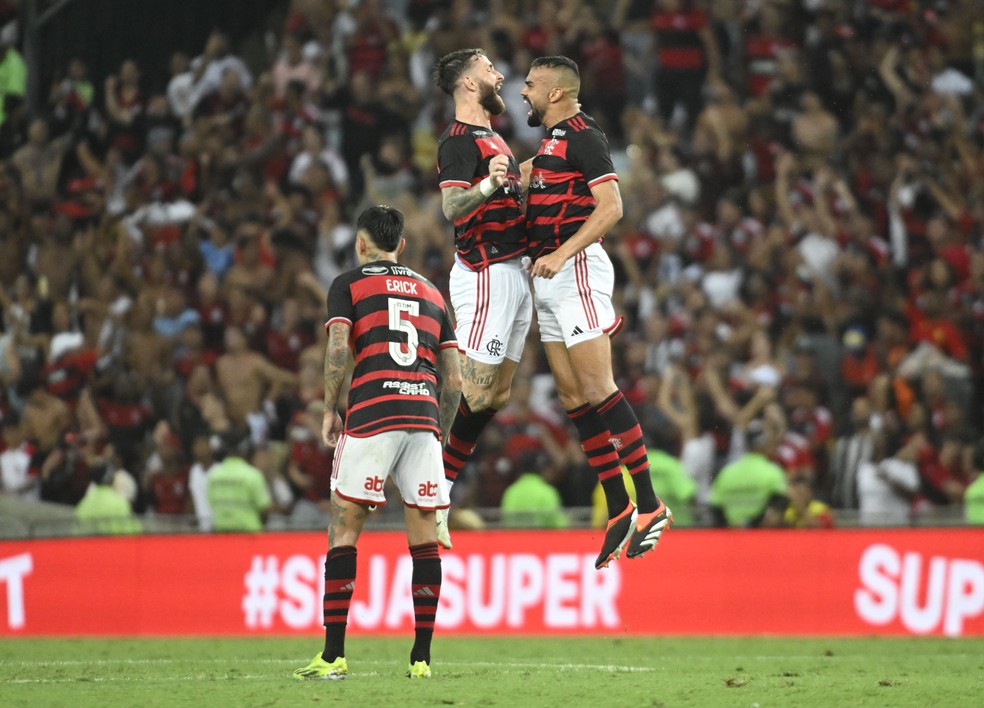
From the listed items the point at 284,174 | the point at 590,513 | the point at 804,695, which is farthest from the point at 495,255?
the point at 284,174

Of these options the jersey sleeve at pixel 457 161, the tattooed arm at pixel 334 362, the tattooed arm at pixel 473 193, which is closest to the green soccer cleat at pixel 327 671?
the tattooed arm at pixel 334 362

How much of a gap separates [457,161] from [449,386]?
133 centimetres

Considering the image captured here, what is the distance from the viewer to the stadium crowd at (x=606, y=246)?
16375 millimetres

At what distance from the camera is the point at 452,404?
372 inches

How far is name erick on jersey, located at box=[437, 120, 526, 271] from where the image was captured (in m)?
9.28

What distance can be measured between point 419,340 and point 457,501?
8.05m

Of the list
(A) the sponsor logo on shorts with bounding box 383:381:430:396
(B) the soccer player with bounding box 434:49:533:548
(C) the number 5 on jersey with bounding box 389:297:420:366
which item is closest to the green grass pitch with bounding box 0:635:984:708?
(B) the soccer player with bounding box 434:49:533:548

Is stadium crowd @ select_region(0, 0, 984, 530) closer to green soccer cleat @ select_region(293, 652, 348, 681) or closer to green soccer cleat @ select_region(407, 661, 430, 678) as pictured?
green soccer cleat @ select_region(407, 661, 430, 678)

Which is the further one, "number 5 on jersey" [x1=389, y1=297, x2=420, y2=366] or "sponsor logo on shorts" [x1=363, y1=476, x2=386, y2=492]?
"number 5 on jersey" [x1=389, y1=297, x2=420, y2=366]

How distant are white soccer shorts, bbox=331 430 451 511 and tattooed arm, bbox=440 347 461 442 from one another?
13.1 inches

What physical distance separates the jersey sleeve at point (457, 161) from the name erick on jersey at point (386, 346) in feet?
2.04

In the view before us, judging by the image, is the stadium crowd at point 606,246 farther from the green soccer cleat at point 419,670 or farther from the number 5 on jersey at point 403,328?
the number 5 on jersey at point 403,328

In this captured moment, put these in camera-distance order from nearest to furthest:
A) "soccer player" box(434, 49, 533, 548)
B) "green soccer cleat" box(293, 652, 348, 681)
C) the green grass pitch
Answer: the green grass pitch
"green soccer cleat" box(293, 652, 348, 681)
"soccer player" box(434, 49, 533, 548)

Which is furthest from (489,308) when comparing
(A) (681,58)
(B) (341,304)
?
(A) (681,58)
